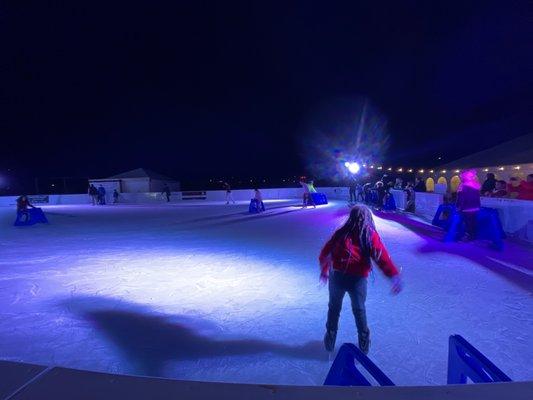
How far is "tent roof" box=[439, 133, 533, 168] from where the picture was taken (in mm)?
14492

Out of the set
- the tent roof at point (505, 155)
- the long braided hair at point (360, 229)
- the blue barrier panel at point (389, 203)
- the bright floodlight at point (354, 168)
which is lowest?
the blue barrier panel at point (389, 203)

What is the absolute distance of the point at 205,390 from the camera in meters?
0.94

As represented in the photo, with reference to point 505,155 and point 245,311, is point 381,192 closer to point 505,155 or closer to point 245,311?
point 505,155

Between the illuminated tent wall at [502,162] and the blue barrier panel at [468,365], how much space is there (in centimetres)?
1582

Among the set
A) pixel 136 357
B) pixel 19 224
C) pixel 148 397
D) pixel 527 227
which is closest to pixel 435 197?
pixel 527 227

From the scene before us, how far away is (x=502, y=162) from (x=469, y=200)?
10955 mm

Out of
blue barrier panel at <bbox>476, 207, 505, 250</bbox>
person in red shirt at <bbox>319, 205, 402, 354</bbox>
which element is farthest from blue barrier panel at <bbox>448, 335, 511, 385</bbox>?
blue barrier panel at <bbox>476, 207, 505, 250</bbox>

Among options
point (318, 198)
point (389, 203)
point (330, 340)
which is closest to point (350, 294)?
point (330, 340)

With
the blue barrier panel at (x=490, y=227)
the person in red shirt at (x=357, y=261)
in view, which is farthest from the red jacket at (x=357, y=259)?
the blue barrier panel at (x=490, y=227)

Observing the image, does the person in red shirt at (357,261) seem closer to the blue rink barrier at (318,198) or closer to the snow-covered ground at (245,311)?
the snow-covered ground at (245,311)

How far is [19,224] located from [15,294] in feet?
33.1

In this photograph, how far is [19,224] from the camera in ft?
40.8

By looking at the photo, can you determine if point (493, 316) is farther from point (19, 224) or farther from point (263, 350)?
point (19, 224)

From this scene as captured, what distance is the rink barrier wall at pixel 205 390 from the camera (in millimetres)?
902
